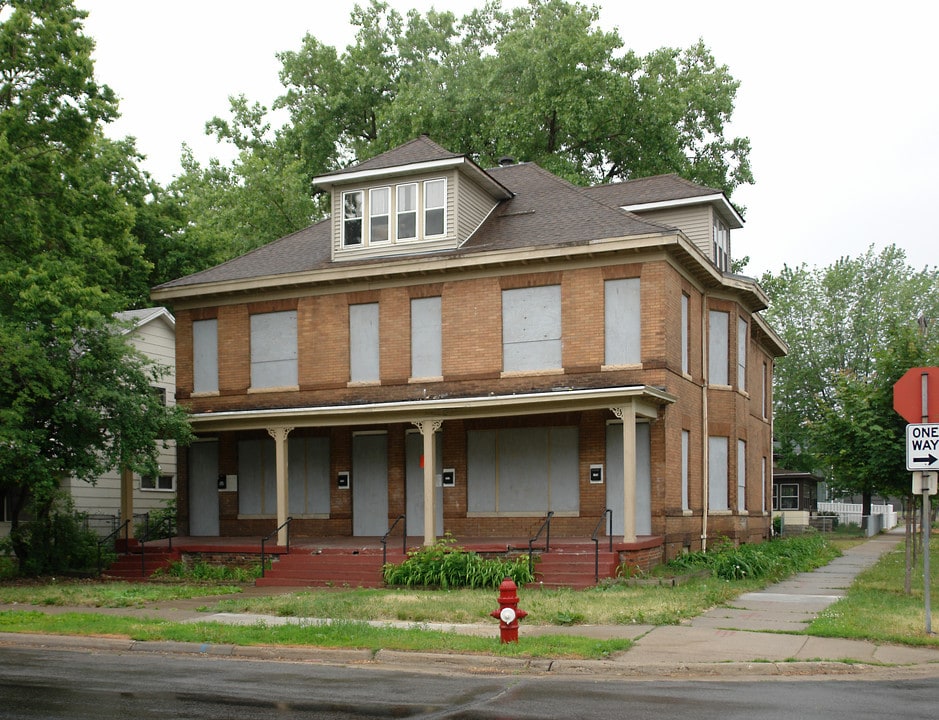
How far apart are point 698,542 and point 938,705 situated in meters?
15.3

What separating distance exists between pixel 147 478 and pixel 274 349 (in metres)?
8.48

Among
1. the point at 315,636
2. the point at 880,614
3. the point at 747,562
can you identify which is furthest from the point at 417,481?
the point at 880,614

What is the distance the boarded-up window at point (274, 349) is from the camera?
2603 centimetres

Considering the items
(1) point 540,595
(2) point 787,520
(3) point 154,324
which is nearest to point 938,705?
(1) point 540,595

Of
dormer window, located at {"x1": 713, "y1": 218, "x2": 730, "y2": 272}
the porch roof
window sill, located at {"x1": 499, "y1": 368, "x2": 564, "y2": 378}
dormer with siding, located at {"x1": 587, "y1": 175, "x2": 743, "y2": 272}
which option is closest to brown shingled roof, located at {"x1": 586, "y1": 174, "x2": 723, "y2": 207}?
dormer with siding, located at {"x1": 587, "y1": 175, "x2": 743, "y2": 272}

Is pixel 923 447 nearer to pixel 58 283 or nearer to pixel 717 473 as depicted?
pixel 717 473

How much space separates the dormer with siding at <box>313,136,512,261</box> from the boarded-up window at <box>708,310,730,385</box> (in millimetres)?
6298

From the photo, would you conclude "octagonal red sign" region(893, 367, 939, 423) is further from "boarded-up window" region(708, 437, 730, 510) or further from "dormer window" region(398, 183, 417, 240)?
"dormer window" region(398, 183, 417, 240)

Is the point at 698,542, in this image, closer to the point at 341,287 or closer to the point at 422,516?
the point at 422,516

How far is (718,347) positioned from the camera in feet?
86.7

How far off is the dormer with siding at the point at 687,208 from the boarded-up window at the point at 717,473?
15.6ft

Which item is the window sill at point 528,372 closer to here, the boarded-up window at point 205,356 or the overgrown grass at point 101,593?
the overgrown grass at point 101,593

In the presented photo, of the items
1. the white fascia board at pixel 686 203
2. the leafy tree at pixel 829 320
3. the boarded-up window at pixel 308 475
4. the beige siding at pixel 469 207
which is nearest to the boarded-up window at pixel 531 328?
the beige siding at pixel 469 207

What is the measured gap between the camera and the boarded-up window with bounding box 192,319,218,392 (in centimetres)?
2698
